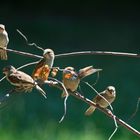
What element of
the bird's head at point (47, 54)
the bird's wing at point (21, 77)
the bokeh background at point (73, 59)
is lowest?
the bokeh background at point (73, 59)

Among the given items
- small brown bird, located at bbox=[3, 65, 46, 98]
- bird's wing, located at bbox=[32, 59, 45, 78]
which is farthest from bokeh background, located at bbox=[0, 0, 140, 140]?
bird's wing, located at bbox=[32, 59, 45, 78]

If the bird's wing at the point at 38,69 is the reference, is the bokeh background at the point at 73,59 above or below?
below

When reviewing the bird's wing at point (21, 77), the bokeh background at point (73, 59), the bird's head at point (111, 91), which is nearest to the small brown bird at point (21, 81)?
the bird's wing at point (21, 77)

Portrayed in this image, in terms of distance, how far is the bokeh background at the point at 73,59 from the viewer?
3.86 meters

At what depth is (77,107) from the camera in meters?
4.54

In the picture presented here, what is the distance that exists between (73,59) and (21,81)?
13.5 feet

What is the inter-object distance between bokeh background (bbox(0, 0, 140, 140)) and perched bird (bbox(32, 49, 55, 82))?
2.09 meters

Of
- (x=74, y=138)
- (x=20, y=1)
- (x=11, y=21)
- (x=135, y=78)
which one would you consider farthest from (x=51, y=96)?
(x=20, y=1)

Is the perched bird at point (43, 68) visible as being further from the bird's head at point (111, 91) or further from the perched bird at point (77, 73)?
the bird's head at point (111, 91)

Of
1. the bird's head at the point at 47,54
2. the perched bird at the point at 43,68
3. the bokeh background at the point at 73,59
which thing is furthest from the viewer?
the bokeh background at the point at 73,59

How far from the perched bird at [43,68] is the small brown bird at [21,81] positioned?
1cm

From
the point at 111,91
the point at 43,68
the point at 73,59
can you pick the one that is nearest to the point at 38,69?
the point at 43,68

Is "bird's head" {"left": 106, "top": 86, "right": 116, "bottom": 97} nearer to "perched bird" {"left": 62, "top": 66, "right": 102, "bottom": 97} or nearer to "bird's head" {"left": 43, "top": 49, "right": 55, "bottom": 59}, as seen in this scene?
"perched bird" {"left": 62, "top": 66, "right": 102, "bottom": 97}

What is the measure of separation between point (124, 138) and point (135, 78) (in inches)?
64.0
